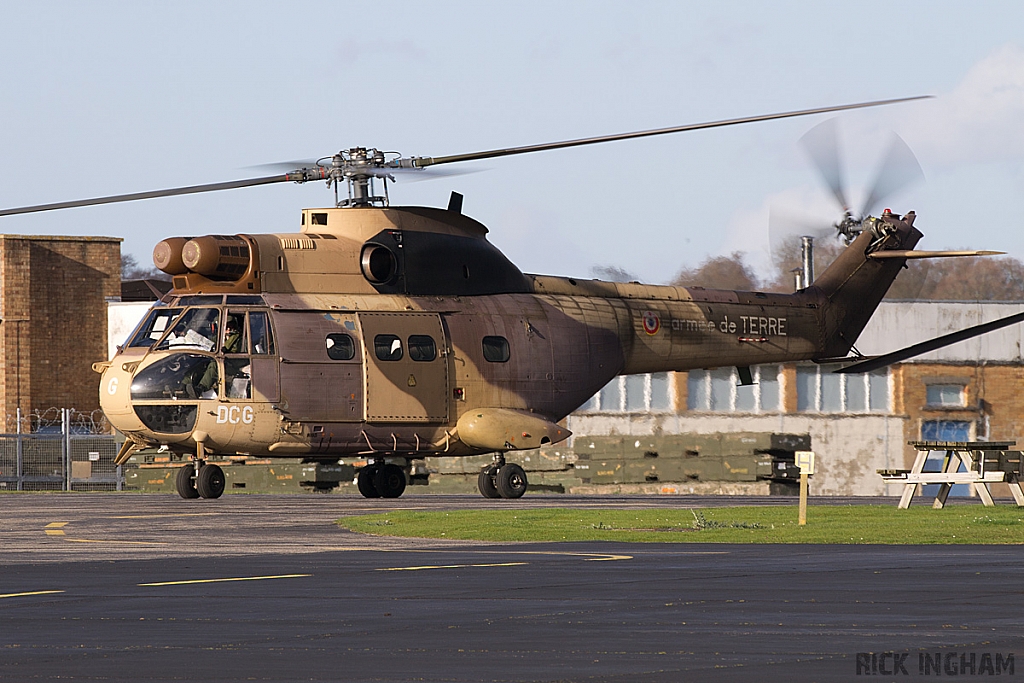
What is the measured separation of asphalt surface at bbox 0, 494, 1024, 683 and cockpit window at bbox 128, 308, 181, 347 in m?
9.34

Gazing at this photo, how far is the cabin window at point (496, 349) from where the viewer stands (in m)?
29.6

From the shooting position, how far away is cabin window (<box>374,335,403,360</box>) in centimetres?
2839

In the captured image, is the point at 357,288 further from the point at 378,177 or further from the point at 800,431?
the point at 800,431

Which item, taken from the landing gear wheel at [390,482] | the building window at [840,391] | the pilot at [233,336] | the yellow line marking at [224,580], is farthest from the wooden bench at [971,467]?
the building window at [840,391]

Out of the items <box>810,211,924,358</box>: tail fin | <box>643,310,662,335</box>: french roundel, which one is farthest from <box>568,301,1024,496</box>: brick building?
<box>643,310,662,335</box>: french roundel

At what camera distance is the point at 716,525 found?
20281 mm

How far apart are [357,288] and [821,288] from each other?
1180cm

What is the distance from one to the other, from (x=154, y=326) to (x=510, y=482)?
708 cm

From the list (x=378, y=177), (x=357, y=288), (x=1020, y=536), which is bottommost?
(x=1020, y=536)

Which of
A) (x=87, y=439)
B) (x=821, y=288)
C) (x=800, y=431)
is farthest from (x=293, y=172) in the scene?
(x=800, y=431)

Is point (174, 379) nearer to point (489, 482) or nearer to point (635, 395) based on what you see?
point (489, 482)

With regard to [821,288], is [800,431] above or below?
below

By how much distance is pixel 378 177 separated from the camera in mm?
29094

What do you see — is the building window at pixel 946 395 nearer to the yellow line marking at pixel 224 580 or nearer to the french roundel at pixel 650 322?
the french roundel at pixel 650 322
